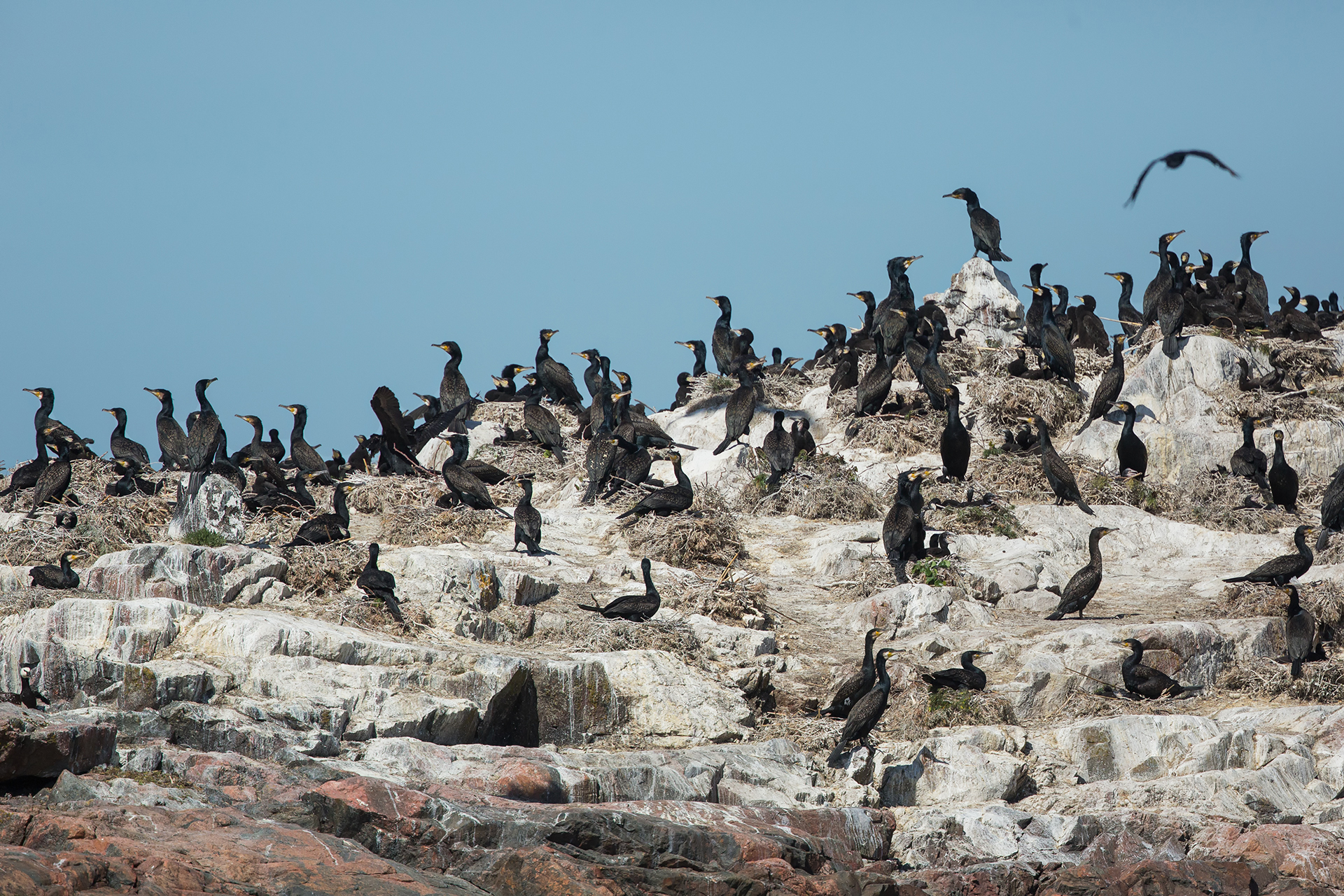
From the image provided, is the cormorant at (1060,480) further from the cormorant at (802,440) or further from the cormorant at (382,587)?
the cormorant at (382,587)

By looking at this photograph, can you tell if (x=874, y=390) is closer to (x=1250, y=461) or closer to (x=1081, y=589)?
(x=1250, y=461)

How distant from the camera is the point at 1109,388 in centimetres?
2098

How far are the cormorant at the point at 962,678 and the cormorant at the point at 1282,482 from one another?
26.6 feet

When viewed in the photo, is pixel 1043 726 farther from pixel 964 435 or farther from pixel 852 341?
pixel 852 341

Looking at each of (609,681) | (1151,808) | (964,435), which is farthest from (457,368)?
(1151,808)

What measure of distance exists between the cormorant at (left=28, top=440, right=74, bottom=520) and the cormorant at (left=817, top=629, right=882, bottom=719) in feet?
34.7

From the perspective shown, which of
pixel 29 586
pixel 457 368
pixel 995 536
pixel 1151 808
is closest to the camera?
pixel 1151 808

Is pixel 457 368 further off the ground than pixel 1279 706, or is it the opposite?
pixel 457 368

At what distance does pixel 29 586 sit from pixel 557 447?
9110mm

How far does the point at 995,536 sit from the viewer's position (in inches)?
715

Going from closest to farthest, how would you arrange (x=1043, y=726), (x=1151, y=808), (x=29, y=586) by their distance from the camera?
(x=1151, y=808) < (x=1043, y=726) < (x=29, y=586)

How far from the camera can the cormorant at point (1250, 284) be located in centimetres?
2470

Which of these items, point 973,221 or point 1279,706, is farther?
point 973,221

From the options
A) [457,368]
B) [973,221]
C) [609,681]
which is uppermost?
[973,221]
